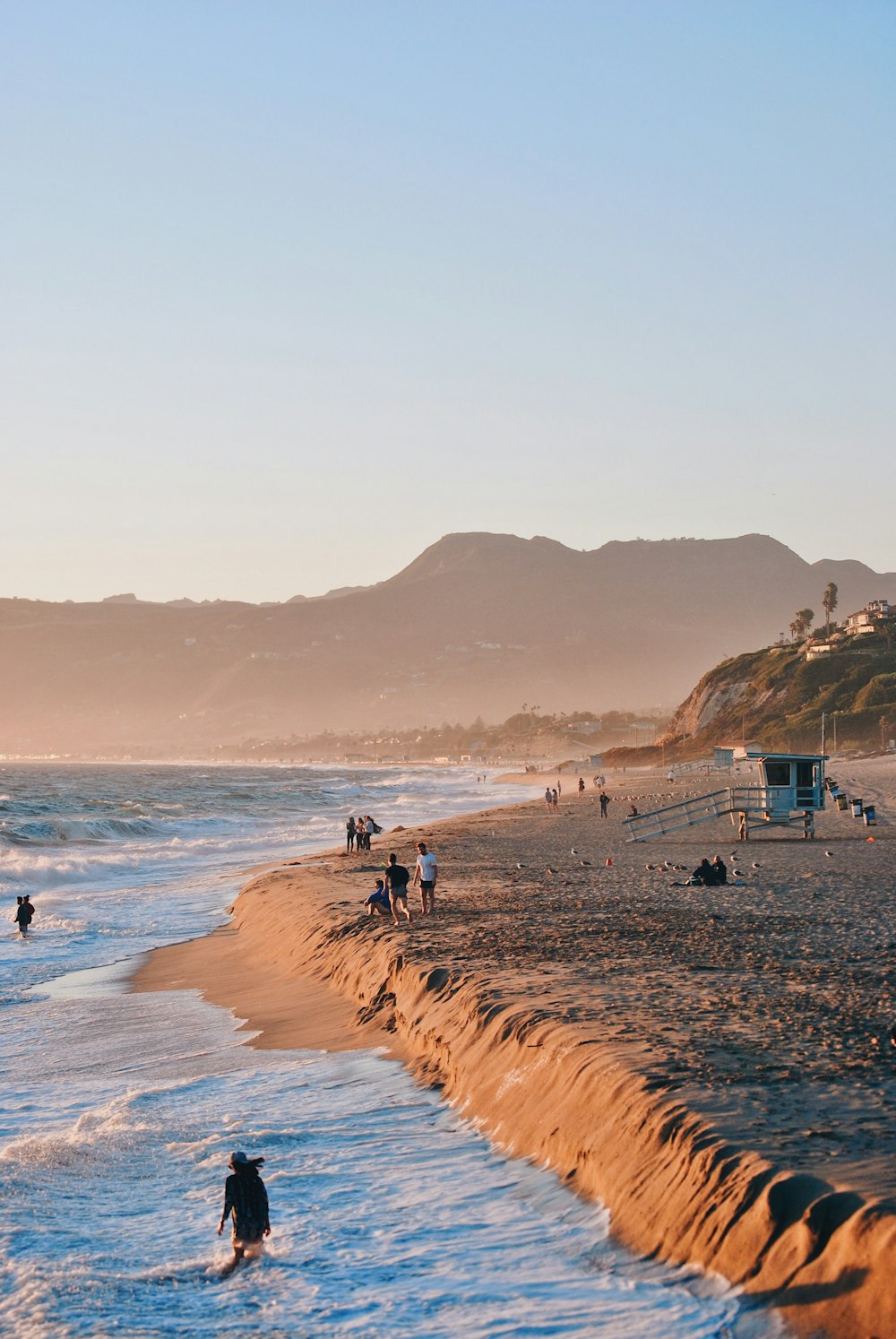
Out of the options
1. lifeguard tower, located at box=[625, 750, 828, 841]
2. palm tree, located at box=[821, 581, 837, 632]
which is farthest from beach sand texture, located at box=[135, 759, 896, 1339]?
palm tree, located at box=[821, 581, 837, 632]

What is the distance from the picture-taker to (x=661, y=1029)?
1052 cm

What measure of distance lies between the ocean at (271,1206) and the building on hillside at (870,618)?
5614 inches

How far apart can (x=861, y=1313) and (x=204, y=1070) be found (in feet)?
28.1

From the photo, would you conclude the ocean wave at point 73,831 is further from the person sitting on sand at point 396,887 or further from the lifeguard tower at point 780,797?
the person sitting on sand at point 396,887

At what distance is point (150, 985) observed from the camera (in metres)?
18.5

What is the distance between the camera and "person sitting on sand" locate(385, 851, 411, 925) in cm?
1870

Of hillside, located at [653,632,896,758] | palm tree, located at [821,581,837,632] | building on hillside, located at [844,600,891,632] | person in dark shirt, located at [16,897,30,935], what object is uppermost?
palm tree, located at [821,581,837,632]

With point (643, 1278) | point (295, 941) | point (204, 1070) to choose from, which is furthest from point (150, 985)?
point (643, 1278)

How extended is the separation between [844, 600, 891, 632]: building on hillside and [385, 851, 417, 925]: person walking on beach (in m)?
136

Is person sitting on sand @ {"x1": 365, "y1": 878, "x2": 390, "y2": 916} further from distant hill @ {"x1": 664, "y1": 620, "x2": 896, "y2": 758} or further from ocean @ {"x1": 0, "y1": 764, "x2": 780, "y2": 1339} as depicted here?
distant hill @ {"x1": 664, "y1": 620, "x2": 896, "y2": 758}

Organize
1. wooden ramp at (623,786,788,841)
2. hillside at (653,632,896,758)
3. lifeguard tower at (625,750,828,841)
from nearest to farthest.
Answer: lifeguard tower at (625,750,828,841) → wooden ramp at (623,786,788,841) → hillside at (653,632,896,758)

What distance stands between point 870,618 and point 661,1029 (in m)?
158

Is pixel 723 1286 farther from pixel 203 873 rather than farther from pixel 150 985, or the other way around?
pixel 203 873

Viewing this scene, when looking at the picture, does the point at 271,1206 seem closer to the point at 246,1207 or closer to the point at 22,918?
the point at 246,1207
